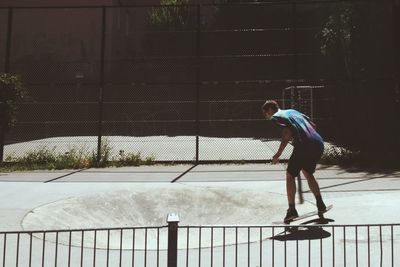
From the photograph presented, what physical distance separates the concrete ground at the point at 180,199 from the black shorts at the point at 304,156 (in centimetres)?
80

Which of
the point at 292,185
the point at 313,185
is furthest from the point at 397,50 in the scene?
the point at 292,185

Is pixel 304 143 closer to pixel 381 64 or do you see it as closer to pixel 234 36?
pixel 381 64

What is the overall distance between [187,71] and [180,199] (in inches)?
850

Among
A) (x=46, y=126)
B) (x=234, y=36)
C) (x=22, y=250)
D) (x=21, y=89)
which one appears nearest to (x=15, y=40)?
(x=46, y=126)

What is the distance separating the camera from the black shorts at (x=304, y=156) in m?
6.29

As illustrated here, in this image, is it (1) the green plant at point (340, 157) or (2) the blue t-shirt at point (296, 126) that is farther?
(1) the green plant at point (340, 157)

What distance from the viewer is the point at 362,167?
11117mm

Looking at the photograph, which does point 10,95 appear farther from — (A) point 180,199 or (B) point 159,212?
(B) point 159,212

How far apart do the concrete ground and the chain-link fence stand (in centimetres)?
360

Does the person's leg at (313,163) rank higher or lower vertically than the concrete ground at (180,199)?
higher

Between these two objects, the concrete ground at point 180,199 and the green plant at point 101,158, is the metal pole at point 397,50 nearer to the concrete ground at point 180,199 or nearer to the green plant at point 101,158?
the concrete ground at point 180,199

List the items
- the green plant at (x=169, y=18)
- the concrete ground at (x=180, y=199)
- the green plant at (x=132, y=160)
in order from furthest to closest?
the green plant at (x=169, y=18) → the green plant at (x=132, y=160) → the concrete ground at (x=180, y=199)

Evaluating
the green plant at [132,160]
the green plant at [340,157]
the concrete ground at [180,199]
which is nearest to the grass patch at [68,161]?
the green plant at [132,160]

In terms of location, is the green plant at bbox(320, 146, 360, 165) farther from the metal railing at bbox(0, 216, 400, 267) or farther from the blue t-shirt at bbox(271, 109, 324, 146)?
the metal railing at bbox(0, 216, 400, 267)
